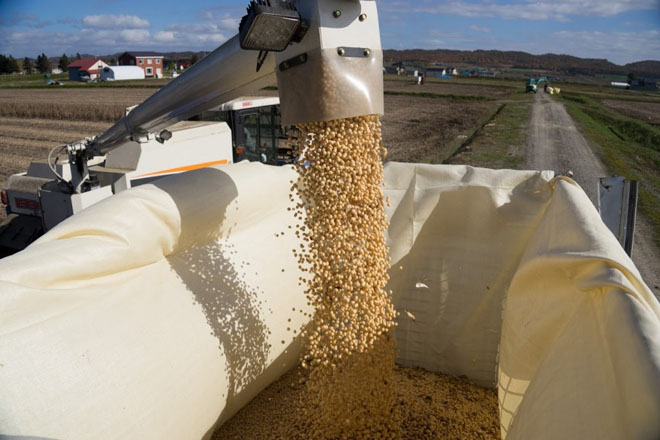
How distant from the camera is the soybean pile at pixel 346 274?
197cm

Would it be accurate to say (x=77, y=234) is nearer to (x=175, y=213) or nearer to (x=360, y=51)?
(x=175, y=213)

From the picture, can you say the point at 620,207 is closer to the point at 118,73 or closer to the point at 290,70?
the point at 290,70

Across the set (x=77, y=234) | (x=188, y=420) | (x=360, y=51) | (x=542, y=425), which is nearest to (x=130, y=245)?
(x=77, y=234)

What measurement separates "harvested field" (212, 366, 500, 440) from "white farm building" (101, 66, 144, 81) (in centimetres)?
5444

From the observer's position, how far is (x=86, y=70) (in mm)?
54156

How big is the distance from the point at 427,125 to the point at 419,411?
15.4 metres

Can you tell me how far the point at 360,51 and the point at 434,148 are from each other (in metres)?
11.1

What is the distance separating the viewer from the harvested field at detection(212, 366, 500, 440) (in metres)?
2.53

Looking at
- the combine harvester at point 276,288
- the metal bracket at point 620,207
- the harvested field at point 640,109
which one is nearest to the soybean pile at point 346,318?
the combine harvester at point 276,288

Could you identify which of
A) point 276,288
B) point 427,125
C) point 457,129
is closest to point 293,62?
point 276,288

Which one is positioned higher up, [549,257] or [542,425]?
[549,257]

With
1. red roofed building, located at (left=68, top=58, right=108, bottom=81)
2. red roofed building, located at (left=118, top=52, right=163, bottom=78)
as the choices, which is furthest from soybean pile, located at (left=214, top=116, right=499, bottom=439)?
red roofed building, located at (left=118, top=52, right=163, bottom=78)

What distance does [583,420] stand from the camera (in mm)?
1222

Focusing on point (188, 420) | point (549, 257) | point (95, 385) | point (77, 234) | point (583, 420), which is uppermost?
point (77, 234)
